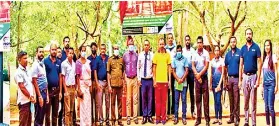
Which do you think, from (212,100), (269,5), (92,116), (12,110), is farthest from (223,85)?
(12,110)

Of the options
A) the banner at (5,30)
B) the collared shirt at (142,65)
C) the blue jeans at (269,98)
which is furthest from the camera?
the banner at (5,30)

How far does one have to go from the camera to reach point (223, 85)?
28.1ft

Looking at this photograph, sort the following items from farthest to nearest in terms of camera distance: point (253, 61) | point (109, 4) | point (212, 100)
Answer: point (109, 4)
point (212, 100)
point (253, 61)

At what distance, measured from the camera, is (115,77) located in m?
9.04

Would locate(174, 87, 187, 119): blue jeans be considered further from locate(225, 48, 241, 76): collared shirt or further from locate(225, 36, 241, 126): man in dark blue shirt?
locate(225, 48, 241, 76): collared shirt

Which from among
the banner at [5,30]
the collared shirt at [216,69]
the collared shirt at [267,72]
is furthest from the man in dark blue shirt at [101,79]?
the collared shirt at [267,72]

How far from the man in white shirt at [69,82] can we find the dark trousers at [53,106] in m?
0.18

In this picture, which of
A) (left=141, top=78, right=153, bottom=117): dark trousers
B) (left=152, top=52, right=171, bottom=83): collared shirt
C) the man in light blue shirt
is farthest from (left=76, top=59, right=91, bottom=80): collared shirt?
the man in light blue shirt

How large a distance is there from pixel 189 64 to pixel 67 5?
2.40m

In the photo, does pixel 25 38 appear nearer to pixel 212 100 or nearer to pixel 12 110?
pixel 12 110

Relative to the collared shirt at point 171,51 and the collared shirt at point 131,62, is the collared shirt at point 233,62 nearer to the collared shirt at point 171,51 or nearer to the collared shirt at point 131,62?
the collared shirt at point 171,51

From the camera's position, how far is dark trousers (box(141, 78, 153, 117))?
9023 mm

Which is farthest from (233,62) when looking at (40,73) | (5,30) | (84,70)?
(5,30)

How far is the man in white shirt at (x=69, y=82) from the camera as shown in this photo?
902 centimetres
